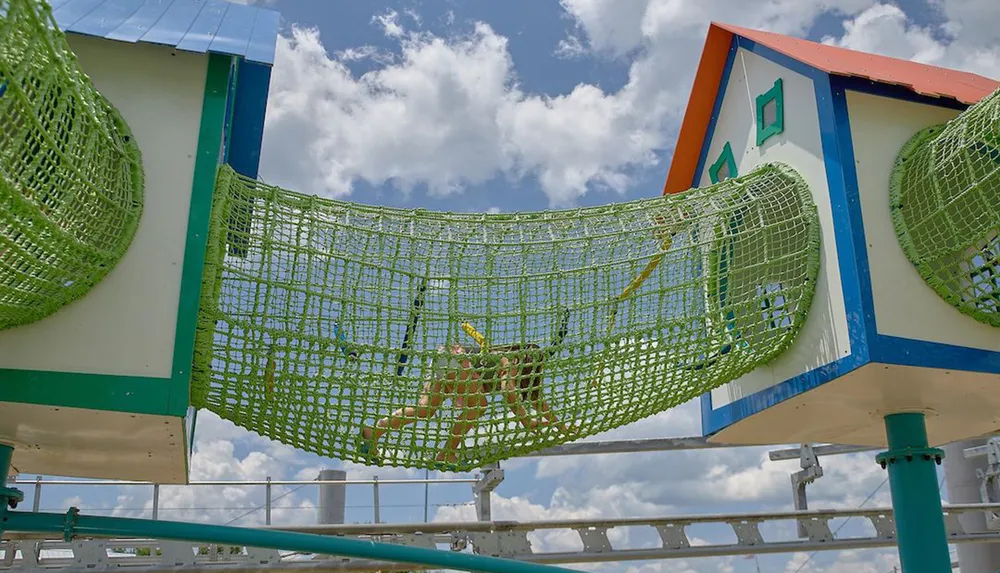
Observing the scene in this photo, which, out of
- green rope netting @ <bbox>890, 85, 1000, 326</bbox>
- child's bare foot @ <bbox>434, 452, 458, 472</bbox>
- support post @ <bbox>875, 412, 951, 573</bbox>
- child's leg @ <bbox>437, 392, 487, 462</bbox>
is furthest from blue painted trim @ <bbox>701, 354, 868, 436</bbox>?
child's bare foot @ <bbox>434, 452, 458, 472</bbox>

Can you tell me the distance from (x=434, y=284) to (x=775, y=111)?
2173 millimetres

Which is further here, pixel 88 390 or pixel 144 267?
pixel 144 267

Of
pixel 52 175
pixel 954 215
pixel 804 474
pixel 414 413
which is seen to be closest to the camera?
pixel 52 175

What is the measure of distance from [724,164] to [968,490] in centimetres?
528

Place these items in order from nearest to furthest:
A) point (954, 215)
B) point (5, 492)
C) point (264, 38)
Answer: point (5, 492)
point (264, 38)
point (954, 215)

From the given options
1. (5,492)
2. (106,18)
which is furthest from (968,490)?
(106,18)

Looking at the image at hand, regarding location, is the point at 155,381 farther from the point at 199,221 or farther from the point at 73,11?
the point at 73,11

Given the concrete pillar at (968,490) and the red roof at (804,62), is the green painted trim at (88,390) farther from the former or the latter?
the concrete pillar at (968,490)

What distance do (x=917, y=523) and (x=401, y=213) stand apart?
292 cm

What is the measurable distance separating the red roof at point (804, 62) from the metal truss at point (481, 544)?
9.13 feet

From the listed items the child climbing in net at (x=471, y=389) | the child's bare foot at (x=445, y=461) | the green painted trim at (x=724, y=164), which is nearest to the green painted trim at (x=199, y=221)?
the child climbing in net at (x=471, y=389)

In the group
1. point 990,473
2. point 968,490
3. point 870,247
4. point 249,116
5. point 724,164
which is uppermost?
point 724,164

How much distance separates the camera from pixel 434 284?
3.56m

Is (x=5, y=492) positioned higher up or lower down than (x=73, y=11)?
lower down
